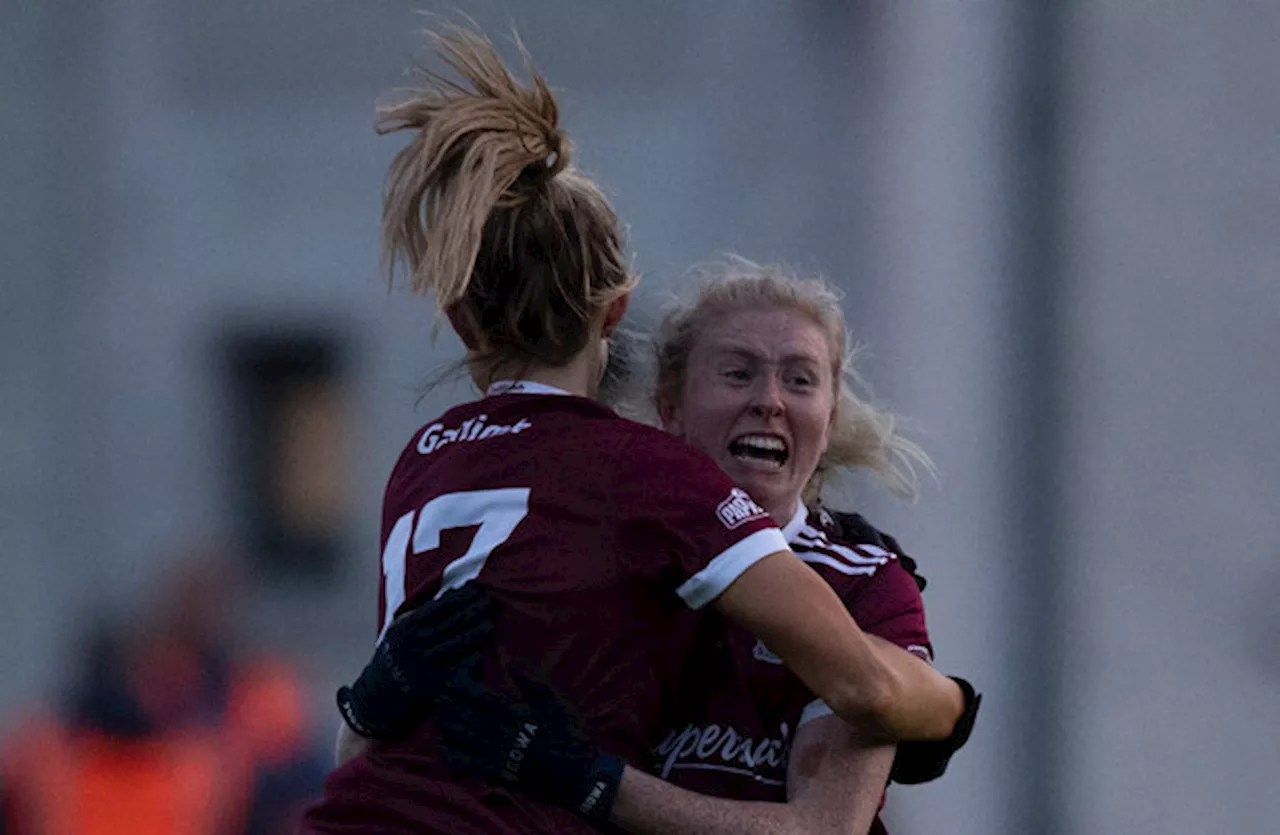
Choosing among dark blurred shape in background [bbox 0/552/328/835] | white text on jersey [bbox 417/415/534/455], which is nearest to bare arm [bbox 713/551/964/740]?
white text on jersey [bbox 417/415/534/455]

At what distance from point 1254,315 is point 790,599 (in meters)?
2.88

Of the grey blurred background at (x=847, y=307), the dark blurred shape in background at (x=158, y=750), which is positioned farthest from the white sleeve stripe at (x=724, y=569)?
the dark blurred shape in background at (x=158, y=750)

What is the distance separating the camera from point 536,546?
2.09m

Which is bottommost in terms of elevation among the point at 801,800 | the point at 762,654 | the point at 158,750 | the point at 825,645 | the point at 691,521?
the point at 158,750

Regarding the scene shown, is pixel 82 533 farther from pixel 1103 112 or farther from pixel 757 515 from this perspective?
pixel 757 515

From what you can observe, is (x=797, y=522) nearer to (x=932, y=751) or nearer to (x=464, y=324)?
(x=932, y=751)

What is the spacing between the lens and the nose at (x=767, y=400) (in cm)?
257

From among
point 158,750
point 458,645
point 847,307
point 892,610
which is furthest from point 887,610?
point 158,750

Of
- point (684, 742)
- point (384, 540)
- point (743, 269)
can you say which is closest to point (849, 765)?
point (684, 742)

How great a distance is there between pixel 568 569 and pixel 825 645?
0.30 metres

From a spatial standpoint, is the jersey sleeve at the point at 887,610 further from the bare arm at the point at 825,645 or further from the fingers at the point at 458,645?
the fingers at the point at 458,645

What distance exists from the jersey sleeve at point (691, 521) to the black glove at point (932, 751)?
44 centimetres

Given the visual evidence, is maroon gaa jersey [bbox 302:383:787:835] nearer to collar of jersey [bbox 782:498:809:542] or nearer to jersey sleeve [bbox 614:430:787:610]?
jersey sleeve [bbox 614:430:787:610]

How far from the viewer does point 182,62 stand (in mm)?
6250
